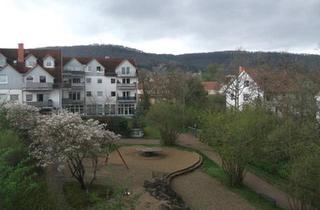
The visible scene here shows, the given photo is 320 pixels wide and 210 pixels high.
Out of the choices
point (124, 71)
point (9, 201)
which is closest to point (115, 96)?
point (124, 71)

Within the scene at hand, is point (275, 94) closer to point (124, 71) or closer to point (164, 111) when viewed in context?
point (164, 111)

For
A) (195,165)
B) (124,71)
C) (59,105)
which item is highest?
(124,71)

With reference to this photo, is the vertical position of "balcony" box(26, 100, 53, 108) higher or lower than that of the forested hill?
lower

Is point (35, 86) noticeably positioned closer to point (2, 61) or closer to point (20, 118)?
point (2, 61)

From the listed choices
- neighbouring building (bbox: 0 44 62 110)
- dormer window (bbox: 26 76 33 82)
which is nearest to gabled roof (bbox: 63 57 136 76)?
neighbouring building (bbox: 0 44 62 110)

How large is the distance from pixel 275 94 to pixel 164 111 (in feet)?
48.2

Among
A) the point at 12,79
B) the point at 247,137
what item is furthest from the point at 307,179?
the point at 12,79

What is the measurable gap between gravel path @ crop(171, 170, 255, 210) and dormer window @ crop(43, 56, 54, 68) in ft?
112

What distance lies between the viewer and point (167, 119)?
38875 millimetres

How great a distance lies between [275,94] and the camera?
46.1 m

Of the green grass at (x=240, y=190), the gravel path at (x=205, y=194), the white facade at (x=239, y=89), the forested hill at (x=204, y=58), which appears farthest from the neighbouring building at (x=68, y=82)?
the gravel path at (x=205, y=194)

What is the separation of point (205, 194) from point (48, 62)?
3887cm

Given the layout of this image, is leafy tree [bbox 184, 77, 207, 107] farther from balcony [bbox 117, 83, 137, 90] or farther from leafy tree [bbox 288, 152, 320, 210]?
leafy tree [bbox 288, 152, 320, 210]

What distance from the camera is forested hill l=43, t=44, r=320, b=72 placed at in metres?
52.0
